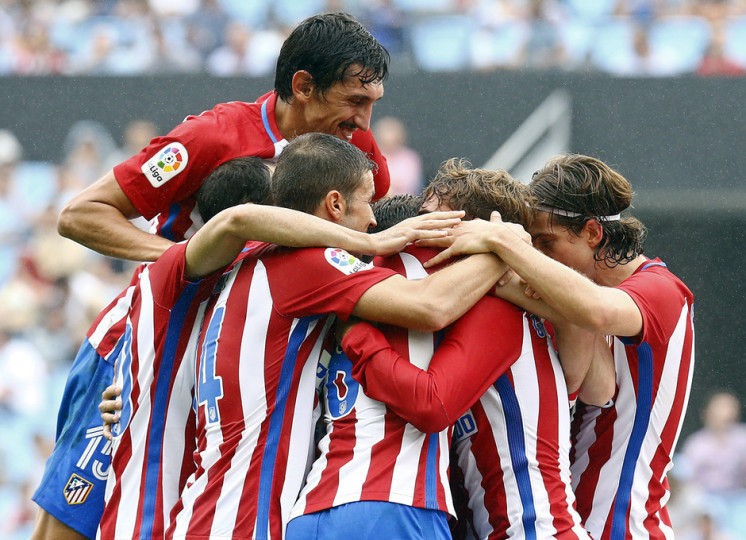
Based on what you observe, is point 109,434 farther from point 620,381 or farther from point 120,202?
point 620,381

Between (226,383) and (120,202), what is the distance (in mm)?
1266

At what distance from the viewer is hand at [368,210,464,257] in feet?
11.0

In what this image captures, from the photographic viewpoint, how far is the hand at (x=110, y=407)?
12.6 feet

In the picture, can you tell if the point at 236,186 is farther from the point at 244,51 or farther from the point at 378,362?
the point at 244,51

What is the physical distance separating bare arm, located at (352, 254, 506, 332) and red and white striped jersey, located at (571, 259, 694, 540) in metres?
0.74

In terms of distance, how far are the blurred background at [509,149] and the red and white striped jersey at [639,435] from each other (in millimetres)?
6576

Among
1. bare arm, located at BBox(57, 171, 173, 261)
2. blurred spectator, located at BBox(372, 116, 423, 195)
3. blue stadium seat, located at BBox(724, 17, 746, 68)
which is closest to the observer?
bare arm, located at BBox(57, 171, 173, 261)

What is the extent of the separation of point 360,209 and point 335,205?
0.10 m

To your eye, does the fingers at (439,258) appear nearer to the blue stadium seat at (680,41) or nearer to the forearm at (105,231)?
the forearm at (105,231)

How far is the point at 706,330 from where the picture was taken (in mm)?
10688

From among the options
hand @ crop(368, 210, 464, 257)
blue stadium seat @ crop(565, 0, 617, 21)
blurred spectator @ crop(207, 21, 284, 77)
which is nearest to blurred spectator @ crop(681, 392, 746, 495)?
blue stadium seat @ crop(565, 0, 617, 21)

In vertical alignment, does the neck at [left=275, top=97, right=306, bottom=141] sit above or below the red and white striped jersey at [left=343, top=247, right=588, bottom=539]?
above

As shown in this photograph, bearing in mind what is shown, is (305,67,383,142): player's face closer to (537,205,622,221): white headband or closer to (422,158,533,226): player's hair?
(422,158,533,226): player's hair

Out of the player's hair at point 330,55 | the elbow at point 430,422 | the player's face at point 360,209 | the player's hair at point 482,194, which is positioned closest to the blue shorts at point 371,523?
the elbow at point 430,422
